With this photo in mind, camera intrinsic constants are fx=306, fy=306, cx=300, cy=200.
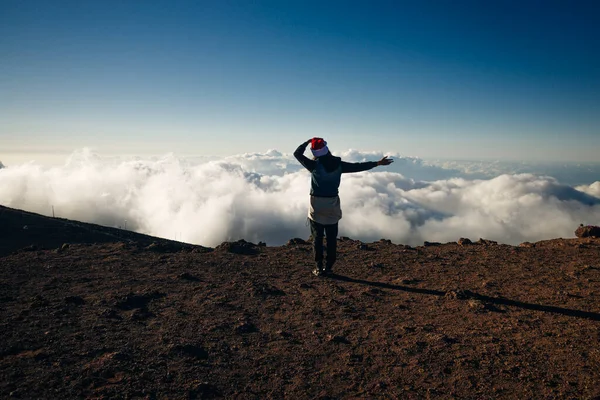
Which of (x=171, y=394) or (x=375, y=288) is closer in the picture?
(x=171, y=394)

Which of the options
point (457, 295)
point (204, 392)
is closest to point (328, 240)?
point (457, 295)

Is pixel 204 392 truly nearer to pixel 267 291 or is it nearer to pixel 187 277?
pixel 267 291

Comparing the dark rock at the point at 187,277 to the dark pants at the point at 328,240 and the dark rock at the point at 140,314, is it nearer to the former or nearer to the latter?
the dark rock at the point at 140,314

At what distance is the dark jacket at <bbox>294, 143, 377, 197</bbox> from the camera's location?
248 inches

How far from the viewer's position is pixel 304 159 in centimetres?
638

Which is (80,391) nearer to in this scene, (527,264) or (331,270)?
(331,270)

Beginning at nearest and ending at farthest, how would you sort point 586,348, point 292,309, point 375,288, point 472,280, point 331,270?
1. point 586,348
2. point 292,309
3. point 375,288
4. point 472,280
5. point 331,270

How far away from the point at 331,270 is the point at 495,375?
3941 millimetres

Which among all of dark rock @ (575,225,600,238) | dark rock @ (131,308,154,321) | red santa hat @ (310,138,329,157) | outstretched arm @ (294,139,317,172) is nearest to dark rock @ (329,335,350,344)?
dark rock @ (131,308,154,321)

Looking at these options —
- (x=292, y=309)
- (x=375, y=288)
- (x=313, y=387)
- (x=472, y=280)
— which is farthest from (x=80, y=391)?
(x=472, y=280)

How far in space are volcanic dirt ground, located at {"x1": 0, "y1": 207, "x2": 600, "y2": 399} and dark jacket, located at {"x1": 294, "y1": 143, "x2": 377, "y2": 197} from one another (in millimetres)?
1898

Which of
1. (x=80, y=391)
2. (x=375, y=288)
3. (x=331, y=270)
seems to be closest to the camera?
(x=80, y=391)

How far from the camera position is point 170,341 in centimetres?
396

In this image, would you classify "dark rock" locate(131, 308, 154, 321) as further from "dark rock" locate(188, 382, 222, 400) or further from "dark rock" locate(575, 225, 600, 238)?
"dark rock" locate(575, 225, 600, 238)
